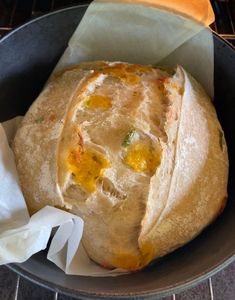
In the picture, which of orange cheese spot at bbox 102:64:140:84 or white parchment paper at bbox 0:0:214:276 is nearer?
white parchment paper at bbox 0:0:214:276

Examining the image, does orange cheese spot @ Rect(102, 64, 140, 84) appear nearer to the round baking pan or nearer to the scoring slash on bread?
the scoring slash on bread

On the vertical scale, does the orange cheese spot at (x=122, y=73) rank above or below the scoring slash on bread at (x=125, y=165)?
above

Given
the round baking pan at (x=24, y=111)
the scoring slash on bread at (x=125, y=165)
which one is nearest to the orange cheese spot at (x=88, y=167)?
the scoring slash on bread at (x=125, y=165)

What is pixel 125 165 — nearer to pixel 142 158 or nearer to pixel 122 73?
pixel 142 158

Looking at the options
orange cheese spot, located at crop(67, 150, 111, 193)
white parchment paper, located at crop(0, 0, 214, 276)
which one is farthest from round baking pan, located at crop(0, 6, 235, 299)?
orange cheese spot, located at crop(67, 150, 111, 193)

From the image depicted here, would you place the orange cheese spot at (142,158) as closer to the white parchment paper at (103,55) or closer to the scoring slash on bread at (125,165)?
the scoring slash on bread at (125,165)

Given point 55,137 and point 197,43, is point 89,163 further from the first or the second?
point 197,43

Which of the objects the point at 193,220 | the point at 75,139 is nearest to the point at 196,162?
the point at 193,220
